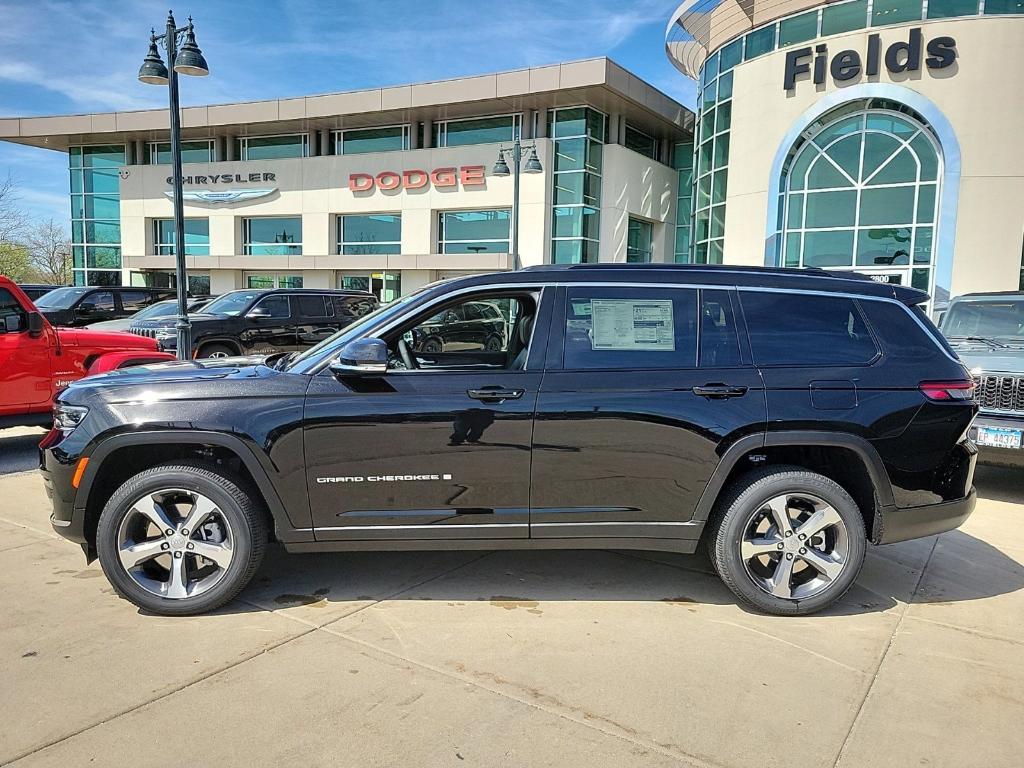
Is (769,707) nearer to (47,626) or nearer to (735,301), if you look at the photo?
(735,301)

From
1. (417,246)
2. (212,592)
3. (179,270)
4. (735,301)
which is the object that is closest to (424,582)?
(212,592)

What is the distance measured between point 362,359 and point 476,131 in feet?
97.7

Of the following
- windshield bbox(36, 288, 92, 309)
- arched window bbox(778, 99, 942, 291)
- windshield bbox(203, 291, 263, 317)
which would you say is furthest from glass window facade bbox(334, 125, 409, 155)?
windshield bbox(203, 291, 263, 317)

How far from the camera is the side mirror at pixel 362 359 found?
364 centimetres

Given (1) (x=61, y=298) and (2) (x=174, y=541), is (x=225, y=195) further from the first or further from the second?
(2) (x=174, y=541)

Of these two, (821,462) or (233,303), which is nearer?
(821,462)

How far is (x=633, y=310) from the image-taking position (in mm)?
4008

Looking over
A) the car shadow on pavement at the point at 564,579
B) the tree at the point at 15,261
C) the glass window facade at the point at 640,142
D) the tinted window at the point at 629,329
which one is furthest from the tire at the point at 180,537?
the tree at the point at 15,261

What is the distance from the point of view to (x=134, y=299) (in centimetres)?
1827

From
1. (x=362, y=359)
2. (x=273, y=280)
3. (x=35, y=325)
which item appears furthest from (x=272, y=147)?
(x=362, y=359)

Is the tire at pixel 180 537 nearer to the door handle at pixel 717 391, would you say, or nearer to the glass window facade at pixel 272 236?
the door handle at pixel 717 391

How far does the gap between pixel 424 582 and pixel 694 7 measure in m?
25.7

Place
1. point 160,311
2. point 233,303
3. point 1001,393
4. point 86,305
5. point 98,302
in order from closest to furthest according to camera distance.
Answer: point 1001,393
point 233,303
point 160,311
point 86,305
point 98,302

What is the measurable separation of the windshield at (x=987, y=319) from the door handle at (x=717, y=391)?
5.27 m
